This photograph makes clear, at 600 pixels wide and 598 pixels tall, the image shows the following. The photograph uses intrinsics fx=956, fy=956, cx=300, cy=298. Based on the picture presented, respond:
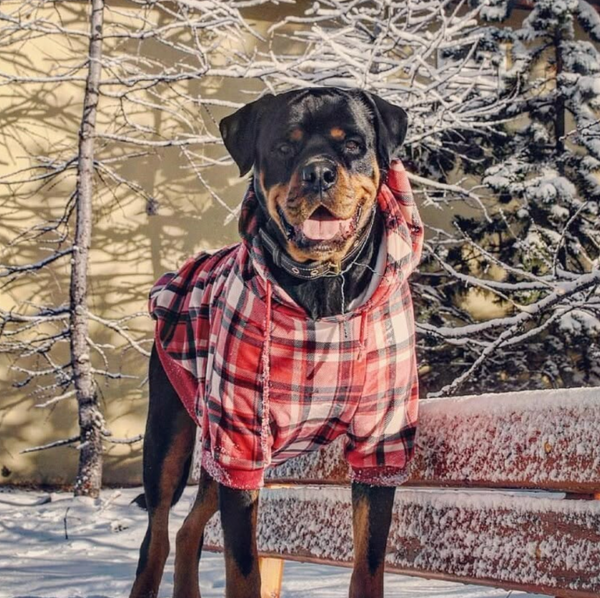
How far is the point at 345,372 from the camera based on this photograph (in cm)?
271

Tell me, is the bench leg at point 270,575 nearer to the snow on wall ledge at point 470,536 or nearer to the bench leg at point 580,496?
the snow on wall ledge at point 470,536

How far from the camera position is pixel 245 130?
304cm

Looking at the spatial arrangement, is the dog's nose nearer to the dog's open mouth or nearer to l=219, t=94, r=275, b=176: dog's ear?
the dog's open mouth

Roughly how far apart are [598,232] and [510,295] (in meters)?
1.07

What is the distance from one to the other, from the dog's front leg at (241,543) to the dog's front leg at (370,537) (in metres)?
0.30

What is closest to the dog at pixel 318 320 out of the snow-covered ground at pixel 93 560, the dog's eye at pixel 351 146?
the dog's eye at pixel 351 146

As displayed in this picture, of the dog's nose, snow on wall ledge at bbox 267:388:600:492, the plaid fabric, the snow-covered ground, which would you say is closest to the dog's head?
the dog's nose

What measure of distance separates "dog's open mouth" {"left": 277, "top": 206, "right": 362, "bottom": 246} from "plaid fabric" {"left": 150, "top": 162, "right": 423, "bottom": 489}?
0.13m

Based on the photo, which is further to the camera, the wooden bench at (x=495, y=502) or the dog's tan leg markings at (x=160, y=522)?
the dog's tan leg markings at (x=160, y=522)

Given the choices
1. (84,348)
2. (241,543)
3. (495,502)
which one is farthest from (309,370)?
(84,348)

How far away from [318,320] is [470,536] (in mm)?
775

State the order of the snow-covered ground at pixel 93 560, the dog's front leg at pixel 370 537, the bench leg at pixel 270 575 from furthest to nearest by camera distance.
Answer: the snow-covered ground at pixel 93 560 → the bench leg at pixel 270 575 → the dog's front leg at pixel 370 537

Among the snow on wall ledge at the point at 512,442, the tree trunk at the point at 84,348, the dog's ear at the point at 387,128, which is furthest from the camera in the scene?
the tree trunk at the point at 84,348

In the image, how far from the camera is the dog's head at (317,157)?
266cm
